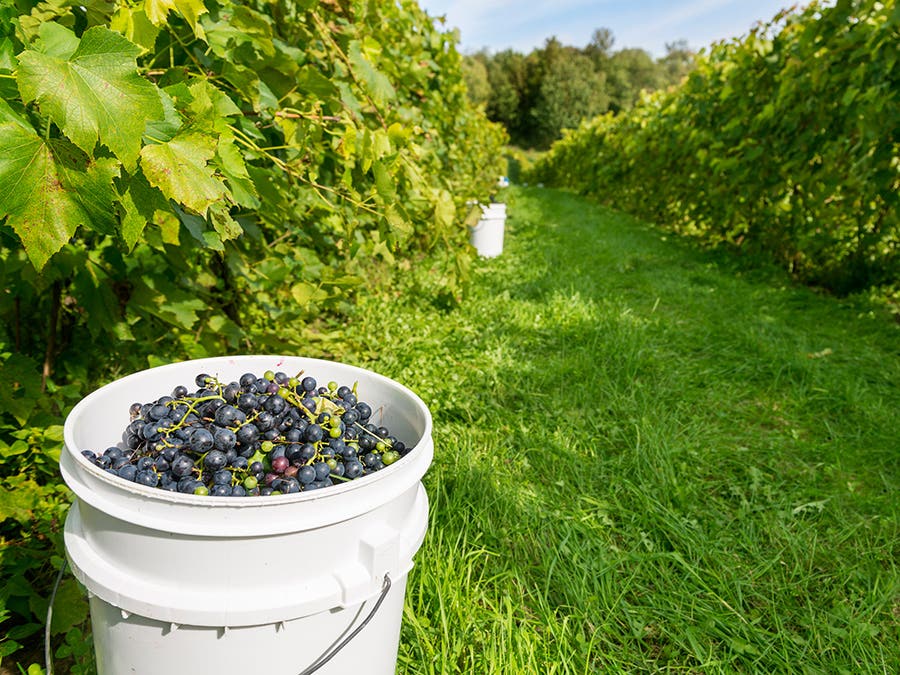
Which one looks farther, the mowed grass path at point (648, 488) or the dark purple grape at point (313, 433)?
the mowed grass path at point (648, 488)

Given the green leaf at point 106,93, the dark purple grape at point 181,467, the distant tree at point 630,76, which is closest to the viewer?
the green leaf at point 106,93

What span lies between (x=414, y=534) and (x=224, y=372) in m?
0.70

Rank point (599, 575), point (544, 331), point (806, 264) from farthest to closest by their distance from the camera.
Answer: point (806, 264) → point (544, 331) → point (599, 575)

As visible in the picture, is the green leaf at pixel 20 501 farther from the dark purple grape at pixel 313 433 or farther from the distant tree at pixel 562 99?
the distant tree at pixel 562 99

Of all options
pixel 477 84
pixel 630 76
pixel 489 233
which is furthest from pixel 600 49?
pixel 489 233

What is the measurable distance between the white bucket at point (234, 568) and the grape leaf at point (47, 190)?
37cm

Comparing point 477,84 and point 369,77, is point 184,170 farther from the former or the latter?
point 477,84

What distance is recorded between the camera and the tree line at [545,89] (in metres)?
48.8

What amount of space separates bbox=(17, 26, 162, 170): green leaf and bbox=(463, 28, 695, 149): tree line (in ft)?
156

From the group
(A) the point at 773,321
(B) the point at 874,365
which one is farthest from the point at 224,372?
(A) the point at 773,321

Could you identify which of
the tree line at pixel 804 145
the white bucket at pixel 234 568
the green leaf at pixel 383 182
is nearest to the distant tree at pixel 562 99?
the tree line at pixel 804 145

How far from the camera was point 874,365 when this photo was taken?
3.48 m

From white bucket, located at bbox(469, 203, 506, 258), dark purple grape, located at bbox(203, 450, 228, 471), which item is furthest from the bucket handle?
white bucket, located at bbox(469, 203, 506, 258)

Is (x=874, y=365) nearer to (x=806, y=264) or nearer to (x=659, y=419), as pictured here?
(x=659, y=419)
